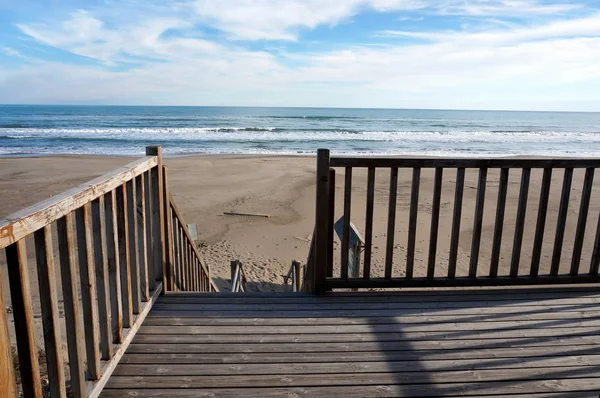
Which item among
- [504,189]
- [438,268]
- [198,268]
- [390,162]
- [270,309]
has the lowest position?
[438,268]

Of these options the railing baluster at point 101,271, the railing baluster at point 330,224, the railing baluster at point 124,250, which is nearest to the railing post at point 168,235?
the railing baluster at point 124,250

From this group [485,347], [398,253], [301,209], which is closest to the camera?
[485,347]

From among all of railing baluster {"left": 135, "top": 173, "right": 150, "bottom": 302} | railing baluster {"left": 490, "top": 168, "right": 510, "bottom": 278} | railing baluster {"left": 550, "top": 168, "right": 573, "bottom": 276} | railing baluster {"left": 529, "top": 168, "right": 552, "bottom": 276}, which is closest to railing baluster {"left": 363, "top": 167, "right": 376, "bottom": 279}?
railing baluster {"left": 490, "top": 168, "right": 510, "bottom": 278}

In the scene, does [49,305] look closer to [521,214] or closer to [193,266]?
[193,266]

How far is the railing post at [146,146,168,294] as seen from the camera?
2998 mm

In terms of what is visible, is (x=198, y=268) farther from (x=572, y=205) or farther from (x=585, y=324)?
(x=572, y=205)

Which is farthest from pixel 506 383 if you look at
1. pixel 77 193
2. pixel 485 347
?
pixel 77 193

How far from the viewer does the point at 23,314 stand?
1.38 meters

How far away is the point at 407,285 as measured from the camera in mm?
3373

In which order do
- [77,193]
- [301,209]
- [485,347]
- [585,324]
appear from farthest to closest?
1. [301,209]
2. [585,324]
3. [485,347]
4. [77,193]

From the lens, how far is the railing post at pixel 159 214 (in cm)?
300

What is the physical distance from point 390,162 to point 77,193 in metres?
2.06

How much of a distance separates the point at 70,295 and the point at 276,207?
29.6 feet

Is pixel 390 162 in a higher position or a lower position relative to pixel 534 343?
higher
